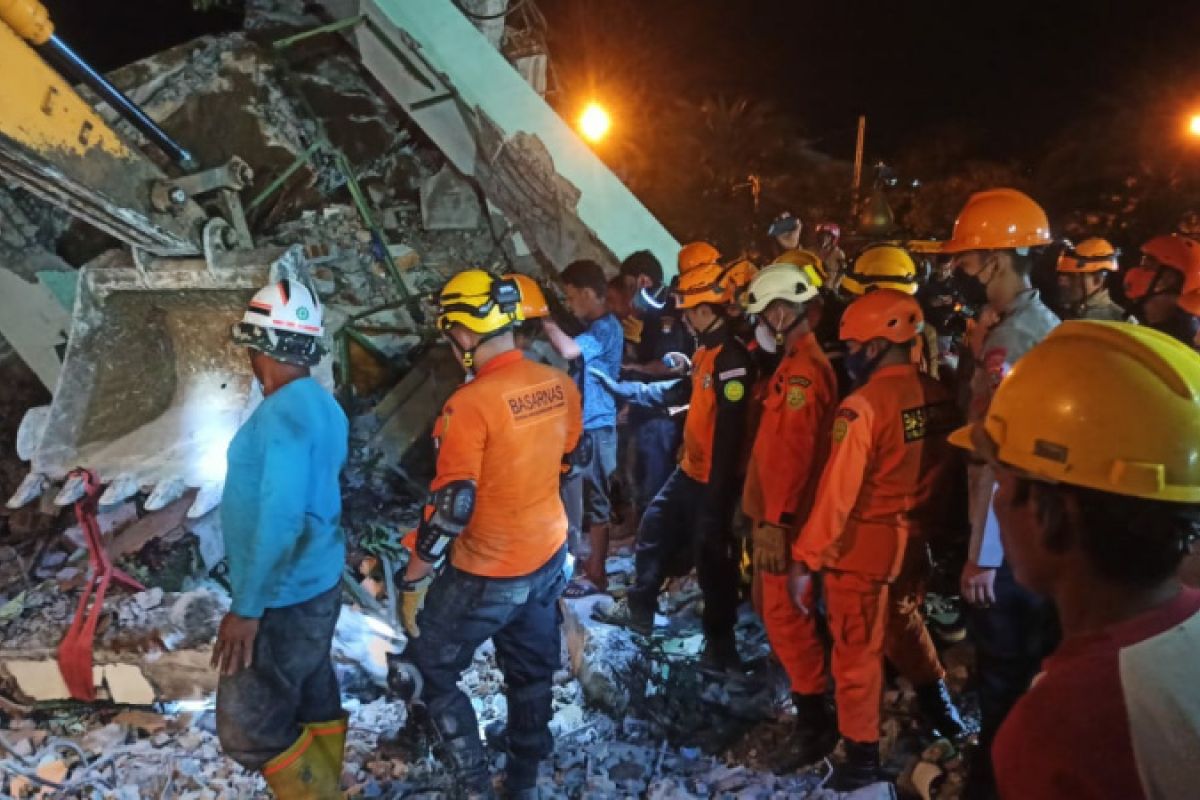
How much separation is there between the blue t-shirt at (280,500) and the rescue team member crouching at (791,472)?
176 cm

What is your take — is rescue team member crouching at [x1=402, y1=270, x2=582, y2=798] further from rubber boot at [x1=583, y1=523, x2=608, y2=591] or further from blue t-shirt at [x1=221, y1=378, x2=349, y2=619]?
rubber boot at [x1=583, y1=523, x2=608, y2=591]

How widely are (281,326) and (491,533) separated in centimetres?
107

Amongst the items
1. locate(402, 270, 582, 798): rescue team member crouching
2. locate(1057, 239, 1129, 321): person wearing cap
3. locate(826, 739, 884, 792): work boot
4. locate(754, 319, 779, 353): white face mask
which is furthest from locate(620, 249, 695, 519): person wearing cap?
locate(1057, 239, 1129, 321): person wearing cap

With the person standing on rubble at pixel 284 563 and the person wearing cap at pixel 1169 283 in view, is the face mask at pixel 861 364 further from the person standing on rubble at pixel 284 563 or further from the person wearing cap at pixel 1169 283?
the person wearing cap at pixel 1169 283

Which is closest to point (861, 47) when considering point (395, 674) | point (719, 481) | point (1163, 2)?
point (1163, 2)

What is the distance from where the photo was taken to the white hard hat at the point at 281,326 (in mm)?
2594

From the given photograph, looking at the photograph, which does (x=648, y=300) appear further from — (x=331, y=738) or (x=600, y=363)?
(x=331, y=738)

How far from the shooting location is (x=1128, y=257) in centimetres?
1120

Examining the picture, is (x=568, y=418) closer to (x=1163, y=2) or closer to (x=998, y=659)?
(x=998, y=659)

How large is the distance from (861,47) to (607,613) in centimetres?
1852

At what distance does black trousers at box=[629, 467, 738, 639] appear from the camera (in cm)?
365

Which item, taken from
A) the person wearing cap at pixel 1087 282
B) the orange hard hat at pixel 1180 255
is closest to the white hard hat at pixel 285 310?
the person wearing cap at pixel 1087 282

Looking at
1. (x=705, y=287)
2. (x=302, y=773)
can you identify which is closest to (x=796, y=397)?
(x=705, y=287)

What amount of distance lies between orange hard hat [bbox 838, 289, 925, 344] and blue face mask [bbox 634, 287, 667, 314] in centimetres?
230
